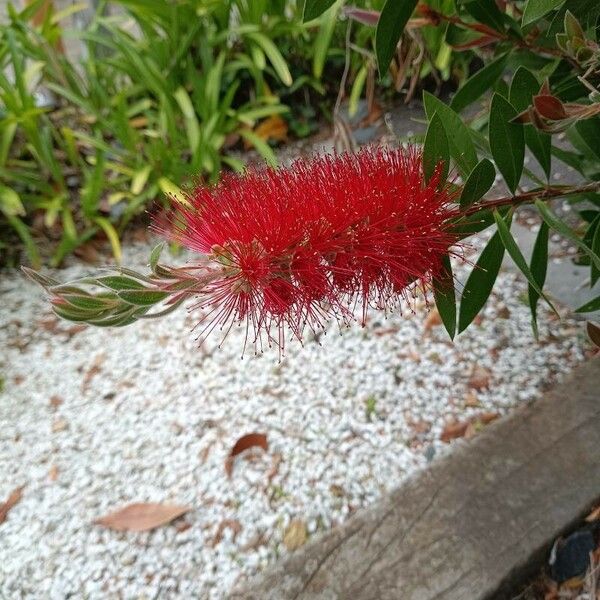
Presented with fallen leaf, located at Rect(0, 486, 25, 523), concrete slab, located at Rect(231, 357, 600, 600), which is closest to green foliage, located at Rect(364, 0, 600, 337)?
concrete slab, located at Rect(231, 357, 600, 600)

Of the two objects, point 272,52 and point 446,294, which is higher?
point 272,52

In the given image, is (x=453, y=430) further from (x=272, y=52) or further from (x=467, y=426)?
(x=272, y=52)

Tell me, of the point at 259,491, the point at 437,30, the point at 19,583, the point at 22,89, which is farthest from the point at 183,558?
the point at 437,30

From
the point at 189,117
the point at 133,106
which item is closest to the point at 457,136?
the point at 189,117

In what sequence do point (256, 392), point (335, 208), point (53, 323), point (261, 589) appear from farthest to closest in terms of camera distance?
point (53, 323) → point (256, 392) → point (261, 589) → point (335, 208)

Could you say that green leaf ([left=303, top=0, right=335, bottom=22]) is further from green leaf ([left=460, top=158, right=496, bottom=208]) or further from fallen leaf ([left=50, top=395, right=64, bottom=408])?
fallen leaf ([left=50, top=395, right=64, bottom=408])

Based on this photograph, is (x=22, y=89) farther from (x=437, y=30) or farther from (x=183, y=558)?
(x=183, y=558)

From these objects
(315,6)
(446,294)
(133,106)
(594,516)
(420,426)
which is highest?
(133,106)
